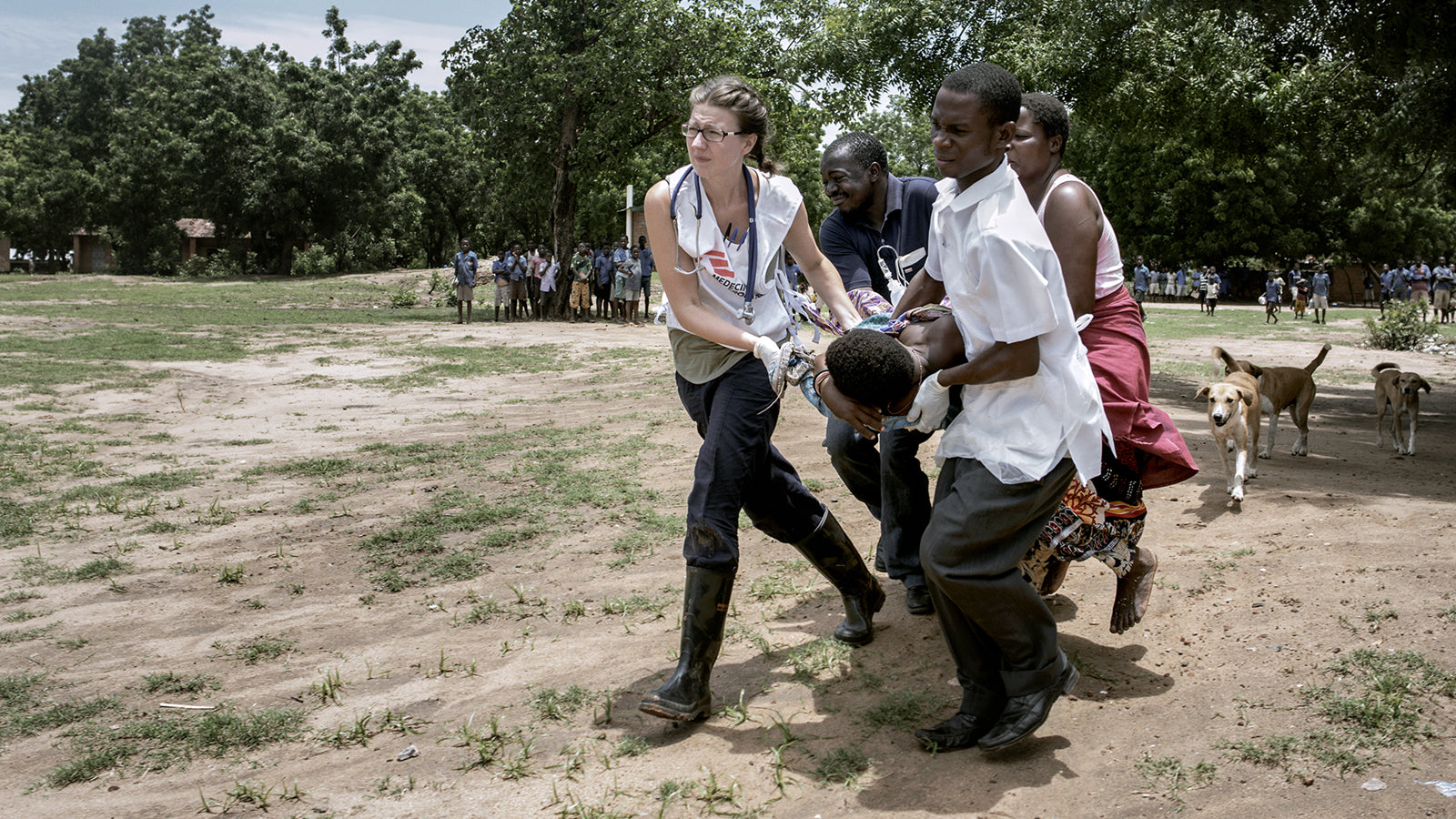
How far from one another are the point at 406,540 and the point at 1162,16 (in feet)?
33.9

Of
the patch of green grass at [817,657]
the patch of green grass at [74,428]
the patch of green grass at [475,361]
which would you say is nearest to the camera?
the patch of green grass at [817,657]

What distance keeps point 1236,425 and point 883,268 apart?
335cm

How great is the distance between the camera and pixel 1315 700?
11.7ft

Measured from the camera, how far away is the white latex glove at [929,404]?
A: 128 inches

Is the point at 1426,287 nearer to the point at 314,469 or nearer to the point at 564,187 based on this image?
the point at 564,187

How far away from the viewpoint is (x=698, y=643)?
3629 millimetres

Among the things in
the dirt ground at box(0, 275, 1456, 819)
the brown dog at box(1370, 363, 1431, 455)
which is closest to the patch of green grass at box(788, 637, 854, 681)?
Answer: the dirt ground at box(0, 275, 1456, 819)

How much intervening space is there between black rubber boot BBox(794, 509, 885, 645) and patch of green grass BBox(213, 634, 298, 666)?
2234mm

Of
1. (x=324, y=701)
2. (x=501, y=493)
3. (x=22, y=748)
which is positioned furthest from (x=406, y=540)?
(x=22, y=748)

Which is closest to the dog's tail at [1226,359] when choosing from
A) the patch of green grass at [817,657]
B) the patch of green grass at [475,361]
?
the patch of green grass at [817,657]

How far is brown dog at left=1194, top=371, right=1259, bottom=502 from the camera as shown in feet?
21.0

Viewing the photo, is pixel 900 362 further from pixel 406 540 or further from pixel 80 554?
pixel 80 554

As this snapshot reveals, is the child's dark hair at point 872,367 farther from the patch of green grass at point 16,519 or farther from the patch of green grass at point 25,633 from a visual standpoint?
the patch of green grass at point 16,519

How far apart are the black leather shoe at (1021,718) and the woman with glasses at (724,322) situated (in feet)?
3.04
